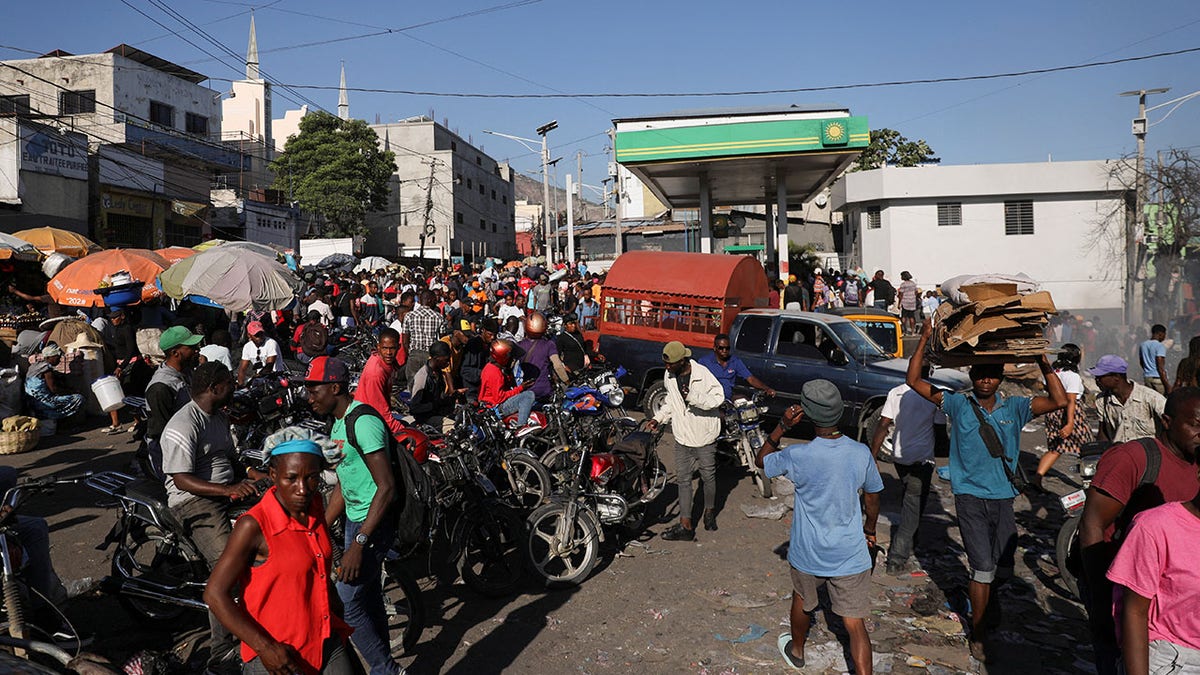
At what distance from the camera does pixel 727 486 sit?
30.0 feet

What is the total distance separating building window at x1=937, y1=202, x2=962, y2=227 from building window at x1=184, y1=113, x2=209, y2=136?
109 ft

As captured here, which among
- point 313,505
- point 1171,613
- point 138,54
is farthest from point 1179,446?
point 138,54

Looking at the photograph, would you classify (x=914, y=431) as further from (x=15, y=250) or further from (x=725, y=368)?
(x=15, y=250)

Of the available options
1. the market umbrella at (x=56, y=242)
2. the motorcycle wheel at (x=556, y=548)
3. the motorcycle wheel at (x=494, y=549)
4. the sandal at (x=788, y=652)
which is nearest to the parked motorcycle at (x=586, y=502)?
the motorcycle wheel at (x=556, y=548)

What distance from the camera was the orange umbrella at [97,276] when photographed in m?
13.8

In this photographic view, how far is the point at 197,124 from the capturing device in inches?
1542

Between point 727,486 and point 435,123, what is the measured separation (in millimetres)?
55039

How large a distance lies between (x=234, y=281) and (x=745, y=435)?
302 inches

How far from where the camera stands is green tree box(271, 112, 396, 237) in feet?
148

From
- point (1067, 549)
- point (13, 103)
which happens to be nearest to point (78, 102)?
point (13, 103)

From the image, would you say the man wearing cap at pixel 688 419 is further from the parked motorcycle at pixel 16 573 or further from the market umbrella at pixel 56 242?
the market umbrella at pixel 56 242

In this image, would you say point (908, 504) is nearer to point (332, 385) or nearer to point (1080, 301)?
point (332, 385)

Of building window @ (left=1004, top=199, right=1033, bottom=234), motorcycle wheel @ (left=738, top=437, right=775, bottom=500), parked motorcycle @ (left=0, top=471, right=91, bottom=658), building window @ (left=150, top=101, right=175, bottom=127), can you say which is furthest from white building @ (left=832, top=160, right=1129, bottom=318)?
building window @ (left=150, top=101, right=175, bottom=127)

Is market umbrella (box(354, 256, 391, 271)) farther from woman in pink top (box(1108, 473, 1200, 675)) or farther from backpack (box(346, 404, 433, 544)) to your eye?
woman in pink top (box(1108, 473, 1200, 675))
